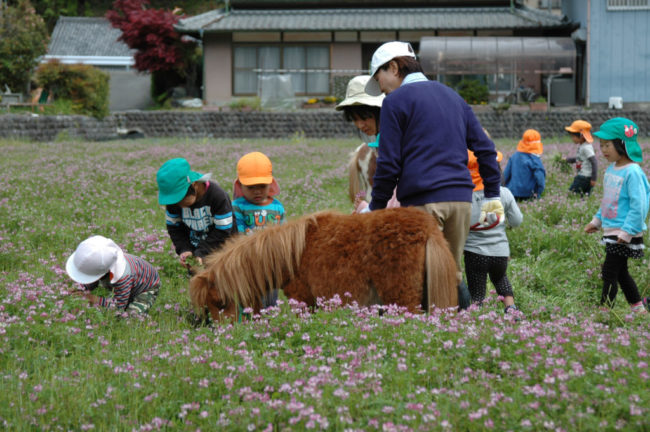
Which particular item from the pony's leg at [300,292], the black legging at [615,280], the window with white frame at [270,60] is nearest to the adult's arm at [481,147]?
the pony's leg at [300,292]

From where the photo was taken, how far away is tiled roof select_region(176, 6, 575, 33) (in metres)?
35.6

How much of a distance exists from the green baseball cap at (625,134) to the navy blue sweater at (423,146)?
241cm

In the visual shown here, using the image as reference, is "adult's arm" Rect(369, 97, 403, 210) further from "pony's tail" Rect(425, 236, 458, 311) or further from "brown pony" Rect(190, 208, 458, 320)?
"pony's tail" Rect(425, 236, 458, 311)

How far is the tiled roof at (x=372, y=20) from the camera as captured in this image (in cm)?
3559

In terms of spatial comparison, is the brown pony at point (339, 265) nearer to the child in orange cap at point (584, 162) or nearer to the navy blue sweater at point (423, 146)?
the navy blue sweater at point (423, 146)

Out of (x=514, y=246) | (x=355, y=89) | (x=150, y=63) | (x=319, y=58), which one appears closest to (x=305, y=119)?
(x=319, y=58)

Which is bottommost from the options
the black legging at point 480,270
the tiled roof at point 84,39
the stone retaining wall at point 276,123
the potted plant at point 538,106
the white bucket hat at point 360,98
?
the black legging at point 480,270

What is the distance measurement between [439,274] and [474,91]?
95.8ft

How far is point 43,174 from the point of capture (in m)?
14.8

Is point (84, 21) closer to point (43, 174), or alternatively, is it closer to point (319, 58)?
point (319, 58)

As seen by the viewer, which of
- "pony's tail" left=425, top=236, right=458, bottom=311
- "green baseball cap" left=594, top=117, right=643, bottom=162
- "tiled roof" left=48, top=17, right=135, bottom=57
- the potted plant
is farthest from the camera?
"tiled roof" left=48, top=17, right=135, bottom=57

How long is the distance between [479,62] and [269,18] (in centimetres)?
1187

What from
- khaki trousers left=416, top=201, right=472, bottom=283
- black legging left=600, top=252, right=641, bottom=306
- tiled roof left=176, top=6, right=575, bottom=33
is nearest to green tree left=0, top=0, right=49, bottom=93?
tiled roof left=176, top=6, right=575, bottom=33

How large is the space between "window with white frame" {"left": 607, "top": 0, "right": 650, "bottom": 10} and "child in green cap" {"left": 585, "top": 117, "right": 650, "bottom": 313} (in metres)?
29.1
